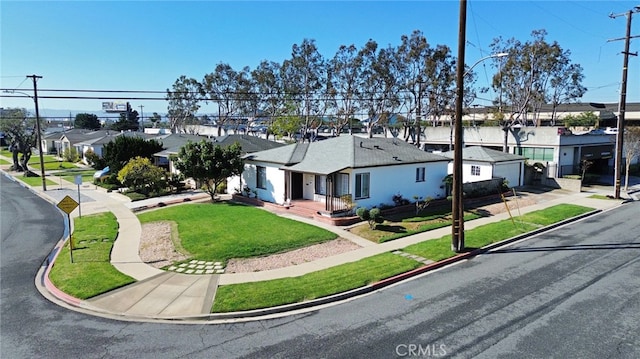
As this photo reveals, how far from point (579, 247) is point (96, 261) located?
1949 centimetres

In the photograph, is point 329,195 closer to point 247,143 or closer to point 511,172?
point 247,143

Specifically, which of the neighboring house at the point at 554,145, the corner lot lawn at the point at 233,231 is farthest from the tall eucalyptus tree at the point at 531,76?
the corner lot lawn at the point at 233,231

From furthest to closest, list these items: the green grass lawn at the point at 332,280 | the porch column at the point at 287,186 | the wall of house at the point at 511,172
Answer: the wall of house at the point at 511,172
the porch column at the point at 287,186
the green grass lawn at the point at 332,280

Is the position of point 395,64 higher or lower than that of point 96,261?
higher

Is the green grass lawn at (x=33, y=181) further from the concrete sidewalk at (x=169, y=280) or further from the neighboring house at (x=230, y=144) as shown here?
the concrete sidewalk at (x=169, y=280)

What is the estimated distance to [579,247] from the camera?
59.0ft

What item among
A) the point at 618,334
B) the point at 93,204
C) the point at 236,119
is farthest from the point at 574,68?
the point at 236,119

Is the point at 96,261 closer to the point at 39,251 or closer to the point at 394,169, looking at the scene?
the point at 39,251

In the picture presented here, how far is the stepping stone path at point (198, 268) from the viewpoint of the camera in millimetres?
14945

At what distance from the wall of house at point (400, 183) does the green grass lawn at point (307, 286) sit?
847 centimetres

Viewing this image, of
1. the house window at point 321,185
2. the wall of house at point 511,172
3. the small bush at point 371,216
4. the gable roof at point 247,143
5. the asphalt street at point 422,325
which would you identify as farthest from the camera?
the gable roof at point 247,143

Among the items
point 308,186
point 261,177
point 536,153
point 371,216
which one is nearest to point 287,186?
point 308,186

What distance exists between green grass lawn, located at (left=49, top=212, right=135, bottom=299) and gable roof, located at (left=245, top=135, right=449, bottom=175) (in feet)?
34.6

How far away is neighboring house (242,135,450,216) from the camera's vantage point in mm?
23578
